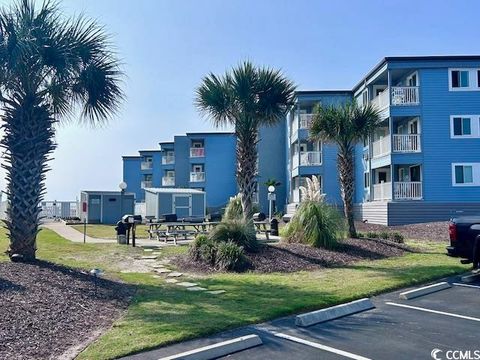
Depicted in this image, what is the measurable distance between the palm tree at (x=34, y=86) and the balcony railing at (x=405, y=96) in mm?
20109

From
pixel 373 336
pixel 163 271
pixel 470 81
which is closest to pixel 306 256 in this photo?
pixel 163 271

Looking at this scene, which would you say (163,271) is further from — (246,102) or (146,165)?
(146,165)

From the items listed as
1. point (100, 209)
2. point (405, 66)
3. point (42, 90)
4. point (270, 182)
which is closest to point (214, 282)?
point (42, 90)

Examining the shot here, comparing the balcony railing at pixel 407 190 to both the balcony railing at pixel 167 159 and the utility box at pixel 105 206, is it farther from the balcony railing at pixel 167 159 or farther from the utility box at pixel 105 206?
the balcony railing at pixel 167 159

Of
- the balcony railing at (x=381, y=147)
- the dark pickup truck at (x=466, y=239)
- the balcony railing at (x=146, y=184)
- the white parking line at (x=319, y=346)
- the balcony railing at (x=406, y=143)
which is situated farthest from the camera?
the balcony railing at (x=146, y=184)

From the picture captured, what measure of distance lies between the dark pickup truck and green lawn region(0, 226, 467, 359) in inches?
29.3

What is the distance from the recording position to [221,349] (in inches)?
189

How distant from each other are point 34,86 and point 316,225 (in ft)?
28.4

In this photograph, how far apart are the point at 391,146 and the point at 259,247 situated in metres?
16.2

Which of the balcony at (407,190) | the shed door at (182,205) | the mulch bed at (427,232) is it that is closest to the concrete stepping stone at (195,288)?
the mulch bed at (427,232)

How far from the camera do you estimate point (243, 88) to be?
514 inches

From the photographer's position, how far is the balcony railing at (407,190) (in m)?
25.3

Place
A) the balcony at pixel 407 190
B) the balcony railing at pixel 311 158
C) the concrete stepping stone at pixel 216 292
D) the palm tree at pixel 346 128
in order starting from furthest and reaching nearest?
the balcony railing at pixel 311 158 → the balcony at pixel 407 190 → the palm tree at pixel 346 128 → the concrete stepping stone at pixel 216 292

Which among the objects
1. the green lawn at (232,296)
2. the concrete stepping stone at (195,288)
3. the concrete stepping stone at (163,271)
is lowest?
the concrete stepping stone at (195,288)
